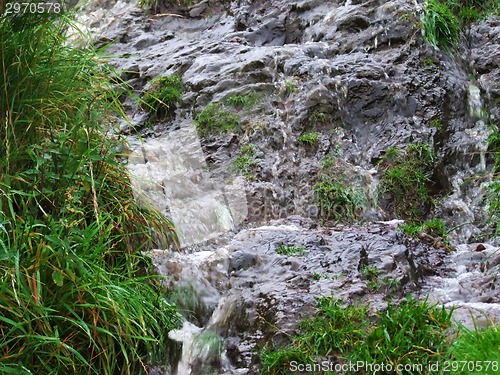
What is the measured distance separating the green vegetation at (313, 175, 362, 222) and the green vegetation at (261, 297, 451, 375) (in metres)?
1.80

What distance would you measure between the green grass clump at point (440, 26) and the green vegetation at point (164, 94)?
3013 millimetres

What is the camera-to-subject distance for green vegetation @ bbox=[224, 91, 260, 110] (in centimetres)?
611

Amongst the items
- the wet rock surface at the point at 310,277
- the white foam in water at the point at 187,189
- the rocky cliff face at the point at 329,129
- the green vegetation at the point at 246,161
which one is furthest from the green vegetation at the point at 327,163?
the wet rock surface at the point at 310,277

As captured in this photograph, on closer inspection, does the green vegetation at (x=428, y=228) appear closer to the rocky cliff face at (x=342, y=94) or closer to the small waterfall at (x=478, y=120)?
the rocky cliff face at (x=342, y=94)

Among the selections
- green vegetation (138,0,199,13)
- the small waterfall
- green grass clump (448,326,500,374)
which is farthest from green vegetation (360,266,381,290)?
green vegetation (138,0,199,13)

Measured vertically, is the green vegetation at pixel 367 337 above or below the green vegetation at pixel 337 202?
above

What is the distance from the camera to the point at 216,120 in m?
6.05

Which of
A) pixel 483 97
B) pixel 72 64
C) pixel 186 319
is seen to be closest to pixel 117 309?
pixel 186 319

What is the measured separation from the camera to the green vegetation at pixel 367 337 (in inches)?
108

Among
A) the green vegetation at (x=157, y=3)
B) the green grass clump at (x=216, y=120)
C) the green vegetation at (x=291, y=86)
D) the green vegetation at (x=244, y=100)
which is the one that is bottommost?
the green grass clump at (x=216, y=120)

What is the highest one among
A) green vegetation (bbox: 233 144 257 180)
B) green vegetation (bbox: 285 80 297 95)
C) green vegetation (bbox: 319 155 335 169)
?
green vegetation (bbox: 285 80 297 95)

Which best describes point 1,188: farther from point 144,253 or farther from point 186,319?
point 186,319

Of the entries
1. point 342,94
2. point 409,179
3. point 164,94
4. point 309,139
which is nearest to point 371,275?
point 409,179

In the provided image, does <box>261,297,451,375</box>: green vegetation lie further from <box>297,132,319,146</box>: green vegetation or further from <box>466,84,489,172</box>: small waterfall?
<box>466,84,489,172</box>: small waterfall
